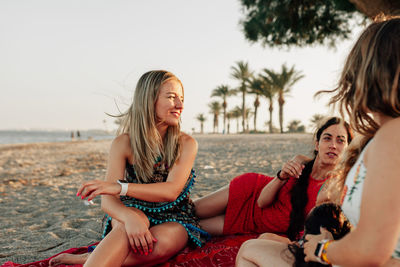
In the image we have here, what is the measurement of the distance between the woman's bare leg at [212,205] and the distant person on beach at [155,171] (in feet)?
1.21

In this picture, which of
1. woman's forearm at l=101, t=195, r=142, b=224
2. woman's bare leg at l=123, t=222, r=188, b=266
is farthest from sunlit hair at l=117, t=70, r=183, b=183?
woman's bare leg at l=123, t=222, r=188, b=266

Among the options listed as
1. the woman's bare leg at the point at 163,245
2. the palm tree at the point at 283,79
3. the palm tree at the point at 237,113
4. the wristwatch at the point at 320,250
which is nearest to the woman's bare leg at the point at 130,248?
the woman's bare leg at the point at 163,245

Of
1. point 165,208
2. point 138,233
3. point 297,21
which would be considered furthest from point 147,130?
point 297,21

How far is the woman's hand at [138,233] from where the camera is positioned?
7.27ft

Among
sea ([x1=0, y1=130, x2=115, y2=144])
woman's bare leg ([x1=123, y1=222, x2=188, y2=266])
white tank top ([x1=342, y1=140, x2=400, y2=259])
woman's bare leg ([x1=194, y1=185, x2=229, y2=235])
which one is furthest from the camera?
sea ([x1=0, y1=130, x2=115, y2=144])

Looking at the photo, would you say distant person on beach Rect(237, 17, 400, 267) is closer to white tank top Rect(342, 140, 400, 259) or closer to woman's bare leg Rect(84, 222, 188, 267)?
white tank top Rect(342, 140, 400, 259)

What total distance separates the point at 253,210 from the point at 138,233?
1447mm

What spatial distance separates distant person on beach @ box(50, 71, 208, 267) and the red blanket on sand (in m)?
0.09

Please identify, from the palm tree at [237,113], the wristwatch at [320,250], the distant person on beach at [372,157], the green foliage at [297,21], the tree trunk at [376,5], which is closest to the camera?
the distant person on beach at [372,157]

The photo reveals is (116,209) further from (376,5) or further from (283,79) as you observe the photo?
(283,79)

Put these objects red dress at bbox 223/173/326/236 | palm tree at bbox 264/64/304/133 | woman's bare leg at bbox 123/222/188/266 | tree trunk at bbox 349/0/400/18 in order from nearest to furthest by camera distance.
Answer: woman's bare leg at bbox 123/222/188/266 < red dress at bbox 223/173/326/236 < tree trunk at bbox 349/0/400/18 < palm tree at bbox 264/64/304/133

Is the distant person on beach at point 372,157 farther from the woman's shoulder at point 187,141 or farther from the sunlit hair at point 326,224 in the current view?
the woman's shoulder at point 187,141

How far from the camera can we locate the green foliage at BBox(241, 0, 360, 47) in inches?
353

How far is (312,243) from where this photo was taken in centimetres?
134
